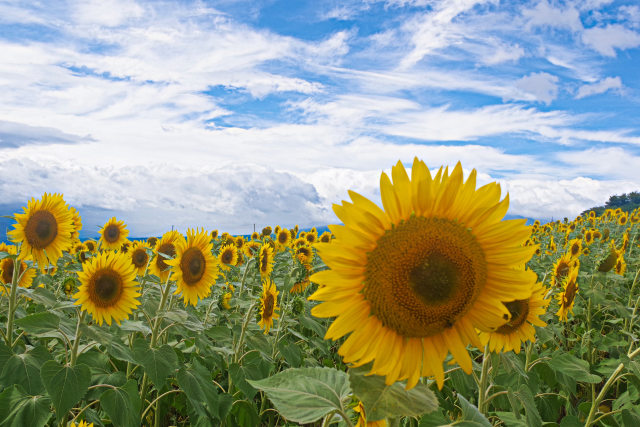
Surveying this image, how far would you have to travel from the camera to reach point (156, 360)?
10.4ft

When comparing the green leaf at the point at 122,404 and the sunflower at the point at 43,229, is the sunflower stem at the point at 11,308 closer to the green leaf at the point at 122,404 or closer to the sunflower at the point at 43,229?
the sunflower at the point at 43,229

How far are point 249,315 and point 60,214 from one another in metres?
2.55

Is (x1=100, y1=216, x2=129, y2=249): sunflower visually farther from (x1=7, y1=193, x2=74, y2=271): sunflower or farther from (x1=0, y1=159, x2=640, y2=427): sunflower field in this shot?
(x1=7, y1=193, x2=74, y2=271): sunflower

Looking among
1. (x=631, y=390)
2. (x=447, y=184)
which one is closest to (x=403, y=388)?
(x=447, y=184)

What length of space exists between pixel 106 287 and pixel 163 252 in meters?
1.25

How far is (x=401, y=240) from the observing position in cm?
146

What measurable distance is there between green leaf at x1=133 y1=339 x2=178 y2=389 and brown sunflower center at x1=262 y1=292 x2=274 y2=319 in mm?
1343

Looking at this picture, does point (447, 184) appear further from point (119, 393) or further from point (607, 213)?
point (607, 213)

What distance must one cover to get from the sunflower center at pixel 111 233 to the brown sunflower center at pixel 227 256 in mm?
2103

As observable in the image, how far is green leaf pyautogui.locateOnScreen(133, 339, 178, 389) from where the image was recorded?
10.2ft

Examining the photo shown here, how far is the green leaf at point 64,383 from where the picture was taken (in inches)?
111

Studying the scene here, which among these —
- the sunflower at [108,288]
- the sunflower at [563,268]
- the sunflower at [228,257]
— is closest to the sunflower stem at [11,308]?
the sunflower at [108,288]

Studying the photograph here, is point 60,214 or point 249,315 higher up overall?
point 60,214

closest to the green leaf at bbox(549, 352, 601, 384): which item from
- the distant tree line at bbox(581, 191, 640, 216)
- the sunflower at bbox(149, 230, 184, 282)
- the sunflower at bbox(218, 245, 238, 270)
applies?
the sunflower at bbox(149, 230, 184, 282)
